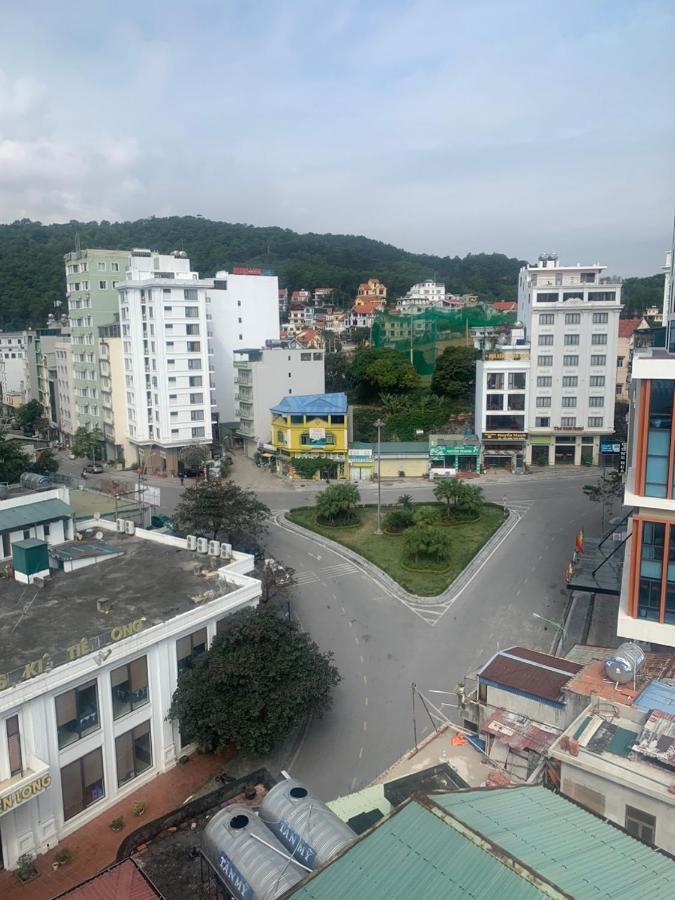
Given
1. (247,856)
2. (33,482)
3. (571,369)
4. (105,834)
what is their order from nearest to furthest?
(247,856) < (105,834) < (33,482) < (571,369)

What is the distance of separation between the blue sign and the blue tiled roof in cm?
3850

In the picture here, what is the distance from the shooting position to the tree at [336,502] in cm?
3609

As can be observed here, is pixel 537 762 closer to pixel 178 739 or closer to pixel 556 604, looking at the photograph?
pixel 178 739

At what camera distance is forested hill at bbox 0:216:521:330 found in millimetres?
93062

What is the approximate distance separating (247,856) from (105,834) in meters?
8.46

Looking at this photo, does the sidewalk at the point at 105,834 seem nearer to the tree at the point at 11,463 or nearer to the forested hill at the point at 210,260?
the tree at the point at 11,463

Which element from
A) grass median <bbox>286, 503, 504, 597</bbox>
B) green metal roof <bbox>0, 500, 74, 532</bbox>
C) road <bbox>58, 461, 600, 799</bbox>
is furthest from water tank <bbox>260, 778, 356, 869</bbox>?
grass median <bbox>286, 503, 504, 597</bbox>

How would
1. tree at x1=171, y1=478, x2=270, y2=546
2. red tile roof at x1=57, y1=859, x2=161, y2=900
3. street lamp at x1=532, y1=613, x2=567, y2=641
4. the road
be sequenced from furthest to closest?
tree at x1=171, y1=478, x2=270, y2=546, street lamp at x1=532, y1=613, x2=567, y2=641, the road, red tile roof at x1=57, y1=859, x2=161, y2=900

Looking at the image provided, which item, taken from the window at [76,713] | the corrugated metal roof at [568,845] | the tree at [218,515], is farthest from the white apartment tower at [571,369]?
the corrugated metal roof at [568,845]

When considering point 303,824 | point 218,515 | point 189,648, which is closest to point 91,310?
point 218,515

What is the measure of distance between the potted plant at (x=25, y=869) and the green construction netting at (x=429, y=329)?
5994 cm

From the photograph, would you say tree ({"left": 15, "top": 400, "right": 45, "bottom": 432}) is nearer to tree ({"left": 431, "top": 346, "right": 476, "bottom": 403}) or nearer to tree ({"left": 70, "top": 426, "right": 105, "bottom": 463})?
tree ({"left": 70, "top": 426, "right": 105, "bottom": 463})

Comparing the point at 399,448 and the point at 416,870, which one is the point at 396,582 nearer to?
the point at 399,448

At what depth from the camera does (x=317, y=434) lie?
154ft
